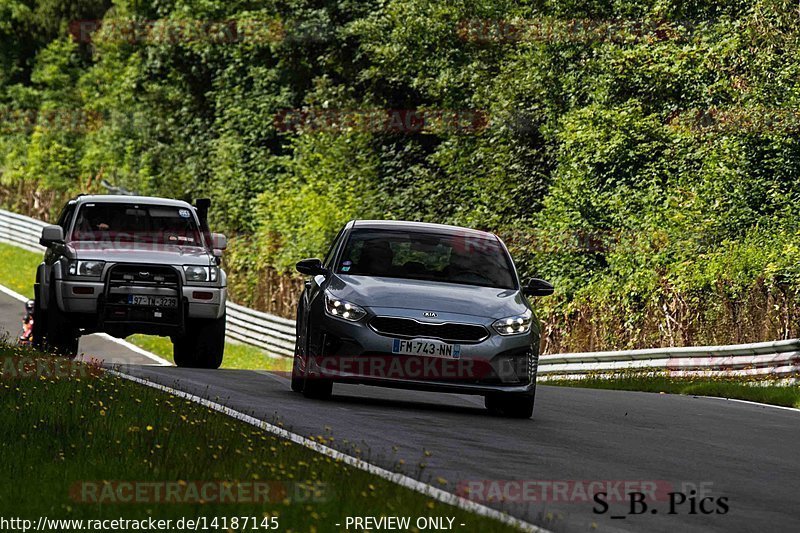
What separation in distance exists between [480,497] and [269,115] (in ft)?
125

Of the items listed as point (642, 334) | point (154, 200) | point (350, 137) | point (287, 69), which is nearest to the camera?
point (154, 200)

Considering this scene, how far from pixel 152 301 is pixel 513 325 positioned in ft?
19.9

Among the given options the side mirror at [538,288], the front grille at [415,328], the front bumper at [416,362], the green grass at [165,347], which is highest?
the side mirror at [538,288]

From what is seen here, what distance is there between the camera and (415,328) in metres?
13.2

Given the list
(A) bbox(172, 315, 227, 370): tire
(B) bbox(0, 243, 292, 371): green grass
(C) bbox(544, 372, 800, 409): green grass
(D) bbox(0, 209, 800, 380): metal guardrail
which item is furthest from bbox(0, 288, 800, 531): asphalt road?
(B) bbox(0, 243, 292, 371): green grass

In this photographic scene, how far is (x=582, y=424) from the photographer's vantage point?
13906 millimetres

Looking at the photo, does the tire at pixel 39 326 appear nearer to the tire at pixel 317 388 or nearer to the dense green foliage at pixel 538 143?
the tire at pixel 317 388

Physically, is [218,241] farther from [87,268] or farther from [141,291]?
[87,268]

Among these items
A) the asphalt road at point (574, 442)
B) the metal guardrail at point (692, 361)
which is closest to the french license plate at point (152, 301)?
the asphalt road at point (574, 442)

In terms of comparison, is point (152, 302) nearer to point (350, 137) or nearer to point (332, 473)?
point (332, 473)

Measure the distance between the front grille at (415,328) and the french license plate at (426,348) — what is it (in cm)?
5

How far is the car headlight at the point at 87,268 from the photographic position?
59.0 feet

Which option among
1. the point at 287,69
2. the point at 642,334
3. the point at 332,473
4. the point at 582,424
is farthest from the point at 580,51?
the point at 332,473

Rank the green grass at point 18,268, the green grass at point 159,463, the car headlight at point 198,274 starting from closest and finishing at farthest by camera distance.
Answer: the green grass at point 159,463, the car headlight at point 198,274, the green grass at point 18,268
